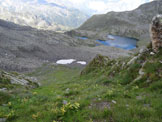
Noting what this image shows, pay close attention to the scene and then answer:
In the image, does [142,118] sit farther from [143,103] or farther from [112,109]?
[143,103]

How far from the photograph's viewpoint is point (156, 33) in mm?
13250

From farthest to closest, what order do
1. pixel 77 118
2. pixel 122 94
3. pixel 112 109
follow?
pixel 122 94, pixel 112 109, pixel 77 118

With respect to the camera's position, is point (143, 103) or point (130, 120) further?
point (143, 103)

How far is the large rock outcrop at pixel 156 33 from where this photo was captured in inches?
511

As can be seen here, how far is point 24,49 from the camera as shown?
101m

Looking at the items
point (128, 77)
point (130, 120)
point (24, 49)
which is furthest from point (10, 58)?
point (130, 120)

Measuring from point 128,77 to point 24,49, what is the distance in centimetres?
10099

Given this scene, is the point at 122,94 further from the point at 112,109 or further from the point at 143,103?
the point at 112,109

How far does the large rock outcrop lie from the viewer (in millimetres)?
12984

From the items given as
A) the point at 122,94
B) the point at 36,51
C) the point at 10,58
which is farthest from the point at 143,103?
the point at 36,51

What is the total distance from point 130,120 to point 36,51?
106 meters

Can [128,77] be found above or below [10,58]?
above

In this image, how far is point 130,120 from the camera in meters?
5.57

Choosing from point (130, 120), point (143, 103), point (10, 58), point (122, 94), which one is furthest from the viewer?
point (10, 58)
